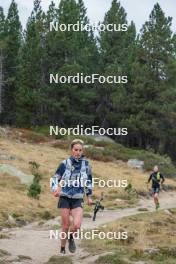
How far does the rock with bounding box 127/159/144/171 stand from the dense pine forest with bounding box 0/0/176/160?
9815 millimetres

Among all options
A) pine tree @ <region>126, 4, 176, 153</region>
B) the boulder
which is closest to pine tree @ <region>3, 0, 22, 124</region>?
pine tree @ <region>126, 4, 176, 153</region>

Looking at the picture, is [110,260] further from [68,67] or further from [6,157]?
[68,67]

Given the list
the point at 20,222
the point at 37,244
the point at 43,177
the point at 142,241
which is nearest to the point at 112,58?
the point at 43,177

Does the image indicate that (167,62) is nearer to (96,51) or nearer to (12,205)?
(96,51)

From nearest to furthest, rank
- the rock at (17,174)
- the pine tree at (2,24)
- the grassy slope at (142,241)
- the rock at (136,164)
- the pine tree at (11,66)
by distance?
the grassy slope at (142,241)
the rock at (17,174)
the rock at (136,164)
the pine tree at (11,66)
the pine tree at (2,24)

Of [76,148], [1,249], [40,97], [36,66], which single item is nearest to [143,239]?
[1,249]

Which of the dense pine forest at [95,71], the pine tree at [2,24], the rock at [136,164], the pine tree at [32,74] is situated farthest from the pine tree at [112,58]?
the rock at [136,164]

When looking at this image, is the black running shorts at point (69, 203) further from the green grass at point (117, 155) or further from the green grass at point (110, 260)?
the green grass at point (117, 155)

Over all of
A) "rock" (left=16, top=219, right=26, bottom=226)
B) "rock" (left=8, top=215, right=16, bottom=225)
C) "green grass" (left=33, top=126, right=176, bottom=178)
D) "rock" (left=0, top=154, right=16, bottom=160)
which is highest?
"green grass" (left=33, top=126, right=176, bottom=178)

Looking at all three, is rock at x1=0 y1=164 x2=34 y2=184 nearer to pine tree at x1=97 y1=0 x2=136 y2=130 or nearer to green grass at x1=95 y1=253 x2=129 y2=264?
green grass at x1=95 y1=253 x2=129 y2=264

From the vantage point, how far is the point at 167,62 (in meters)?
63.6

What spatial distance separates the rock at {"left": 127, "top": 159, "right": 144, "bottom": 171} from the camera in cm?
5119

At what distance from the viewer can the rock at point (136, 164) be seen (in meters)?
51.2

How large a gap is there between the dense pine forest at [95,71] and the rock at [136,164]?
386 inches
